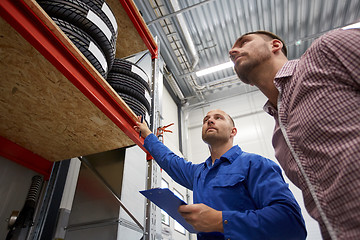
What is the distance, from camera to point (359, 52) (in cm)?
68

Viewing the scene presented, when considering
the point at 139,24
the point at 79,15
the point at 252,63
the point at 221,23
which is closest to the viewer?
the point at 252,63

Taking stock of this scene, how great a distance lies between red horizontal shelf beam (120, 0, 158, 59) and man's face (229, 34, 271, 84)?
1.31 m

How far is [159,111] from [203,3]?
127 inches

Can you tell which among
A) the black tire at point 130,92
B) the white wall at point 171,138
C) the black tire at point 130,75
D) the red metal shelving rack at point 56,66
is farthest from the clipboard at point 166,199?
the white wall at point 171,138

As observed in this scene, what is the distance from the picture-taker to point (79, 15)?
1.35 metres

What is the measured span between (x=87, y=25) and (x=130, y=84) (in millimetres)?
604

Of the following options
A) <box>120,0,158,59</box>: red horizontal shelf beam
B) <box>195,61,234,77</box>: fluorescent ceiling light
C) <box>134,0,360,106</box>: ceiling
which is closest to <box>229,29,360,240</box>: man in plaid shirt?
<box>120,0,158,59</box>: red horizontal shelf beam

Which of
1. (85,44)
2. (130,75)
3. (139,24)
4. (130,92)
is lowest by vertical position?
(85,44)

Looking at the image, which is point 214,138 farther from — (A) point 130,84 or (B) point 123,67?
(B) point 123,67

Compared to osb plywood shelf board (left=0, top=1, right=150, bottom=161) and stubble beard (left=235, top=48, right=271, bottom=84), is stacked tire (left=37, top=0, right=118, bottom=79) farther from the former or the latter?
stubble beard (left=235, top=48, right=271, bottom=84)

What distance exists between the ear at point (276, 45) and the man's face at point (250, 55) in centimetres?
3

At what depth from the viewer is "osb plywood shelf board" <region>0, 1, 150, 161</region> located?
43.1 inches

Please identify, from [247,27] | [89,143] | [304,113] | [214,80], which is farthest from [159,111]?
[214,80]

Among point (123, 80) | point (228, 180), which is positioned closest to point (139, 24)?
point (123, 80)
